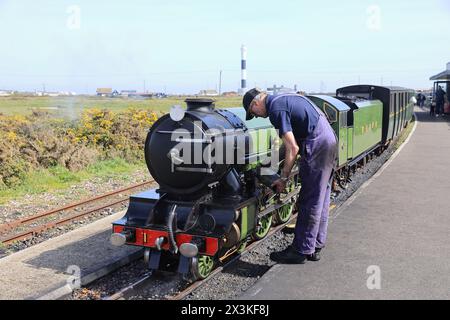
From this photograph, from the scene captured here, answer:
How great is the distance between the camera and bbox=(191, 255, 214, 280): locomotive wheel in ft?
17.9

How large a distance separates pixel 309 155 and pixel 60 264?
11.9ft

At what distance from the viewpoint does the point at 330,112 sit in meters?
9.94

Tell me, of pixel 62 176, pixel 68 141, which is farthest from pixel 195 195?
pixel 68 141

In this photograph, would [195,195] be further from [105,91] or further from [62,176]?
[105,91]

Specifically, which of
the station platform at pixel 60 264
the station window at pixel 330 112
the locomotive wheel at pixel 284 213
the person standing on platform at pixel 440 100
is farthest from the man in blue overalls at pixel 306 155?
the person standing on platform at pixel 440 100

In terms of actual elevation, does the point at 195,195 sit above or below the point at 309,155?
below

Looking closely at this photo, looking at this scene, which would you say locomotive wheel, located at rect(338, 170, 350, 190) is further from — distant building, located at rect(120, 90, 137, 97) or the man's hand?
distant building, located at rect(120, 90, 137, 97)

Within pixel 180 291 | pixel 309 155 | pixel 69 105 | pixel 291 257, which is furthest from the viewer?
pixel 69 105

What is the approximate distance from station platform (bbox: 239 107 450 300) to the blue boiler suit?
424 mm

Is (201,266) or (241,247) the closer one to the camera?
(201,266)

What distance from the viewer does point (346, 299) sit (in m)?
4.77

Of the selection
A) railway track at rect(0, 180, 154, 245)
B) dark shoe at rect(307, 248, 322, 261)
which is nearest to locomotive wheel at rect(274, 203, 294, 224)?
dark shoe at rect(307, 248, 322, 261)

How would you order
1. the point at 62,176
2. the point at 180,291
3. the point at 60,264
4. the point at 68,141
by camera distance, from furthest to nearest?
1. the point at 68,141
2. the point at 62,176
3. the point at 60,264
4. the point at 180,291

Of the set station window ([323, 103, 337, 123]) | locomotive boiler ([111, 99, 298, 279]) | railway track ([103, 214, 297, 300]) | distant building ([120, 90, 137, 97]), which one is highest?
distant building ([120, 90, 137, 97])
